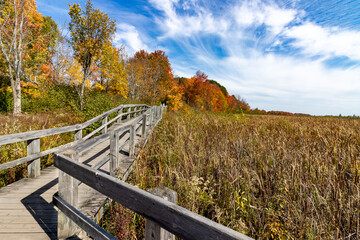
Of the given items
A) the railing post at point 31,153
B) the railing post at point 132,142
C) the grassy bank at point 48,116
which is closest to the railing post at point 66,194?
the railing post at point 31,153

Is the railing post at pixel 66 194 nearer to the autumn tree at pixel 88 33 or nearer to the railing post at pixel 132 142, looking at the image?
the railing post at pixel 132 142

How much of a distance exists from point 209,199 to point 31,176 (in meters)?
3.86

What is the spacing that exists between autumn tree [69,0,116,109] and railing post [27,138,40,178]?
10.4 metres

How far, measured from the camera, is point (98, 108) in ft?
38.5

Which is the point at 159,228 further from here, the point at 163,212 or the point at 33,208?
the point at 33,208

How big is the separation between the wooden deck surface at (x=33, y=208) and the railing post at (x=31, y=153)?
14 cm

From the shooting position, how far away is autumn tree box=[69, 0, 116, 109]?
1334cm

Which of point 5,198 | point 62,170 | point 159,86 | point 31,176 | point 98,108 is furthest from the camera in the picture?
point 159,86

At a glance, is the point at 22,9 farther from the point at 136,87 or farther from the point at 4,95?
the point at 136,87

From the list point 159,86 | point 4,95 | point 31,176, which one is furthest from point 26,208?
point 159,86

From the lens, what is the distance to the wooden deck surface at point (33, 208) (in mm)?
2281

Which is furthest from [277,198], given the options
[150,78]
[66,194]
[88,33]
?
[150,78]

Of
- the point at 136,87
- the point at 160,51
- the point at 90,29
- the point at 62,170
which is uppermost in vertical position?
the point at 160,51

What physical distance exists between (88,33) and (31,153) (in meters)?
13.3
